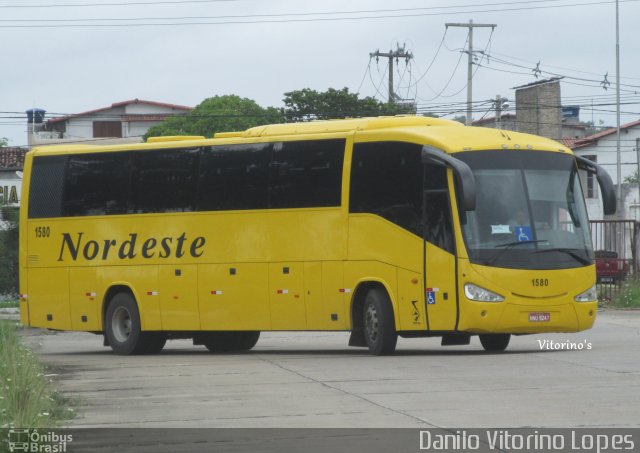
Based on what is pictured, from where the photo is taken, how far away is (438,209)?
2023cm

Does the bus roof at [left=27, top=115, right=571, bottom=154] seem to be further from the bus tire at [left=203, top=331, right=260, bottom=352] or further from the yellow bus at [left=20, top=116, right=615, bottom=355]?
the bus tire at [left=203, top=331, right=260, bottom=352]

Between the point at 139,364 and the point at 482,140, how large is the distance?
6131 mm

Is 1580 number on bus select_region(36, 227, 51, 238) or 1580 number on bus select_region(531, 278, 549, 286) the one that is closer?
1580 number on bus select_region(531, 278, 549, 286)

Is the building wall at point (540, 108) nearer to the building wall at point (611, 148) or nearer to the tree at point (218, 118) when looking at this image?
the building wall at point (611, 148)

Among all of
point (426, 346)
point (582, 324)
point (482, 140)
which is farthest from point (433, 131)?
point (426, 346)

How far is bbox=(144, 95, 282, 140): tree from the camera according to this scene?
9419 centimetres

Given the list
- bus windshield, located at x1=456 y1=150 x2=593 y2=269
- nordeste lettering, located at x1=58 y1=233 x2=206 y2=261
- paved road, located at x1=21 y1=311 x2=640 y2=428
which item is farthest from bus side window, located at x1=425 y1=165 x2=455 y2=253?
nordeste lettering, located at x1=58 y1=233 x2=206 y2=261

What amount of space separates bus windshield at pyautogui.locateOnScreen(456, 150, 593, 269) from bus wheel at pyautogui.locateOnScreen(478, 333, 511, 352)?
6.53 ft

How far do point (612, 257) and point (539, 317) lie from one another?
66.7ft

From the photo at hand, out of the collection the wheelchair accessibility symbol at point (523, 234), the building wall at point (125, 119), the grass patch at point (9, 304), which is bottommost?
the grass patch at point (9, 304)

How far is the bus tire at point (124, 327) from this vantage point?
2412 centimetres

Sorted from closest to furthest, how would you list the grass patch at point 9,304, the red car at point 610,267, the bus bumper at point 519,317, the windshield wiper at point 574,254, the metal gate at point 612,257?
1. the bus bumper at point 519,317
2. the windshield wiper at point 574,254
3. the metal gate at point 612,257
4. the red car at point 610,267
5. the grass patch at point 9,304

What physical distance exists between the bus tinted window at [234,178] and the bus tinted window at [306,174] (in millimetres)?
228

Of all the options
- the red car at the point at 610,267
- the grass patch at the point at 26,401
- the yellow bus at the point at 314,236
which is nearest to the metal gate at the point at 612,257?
the red car at the point at 610,267
